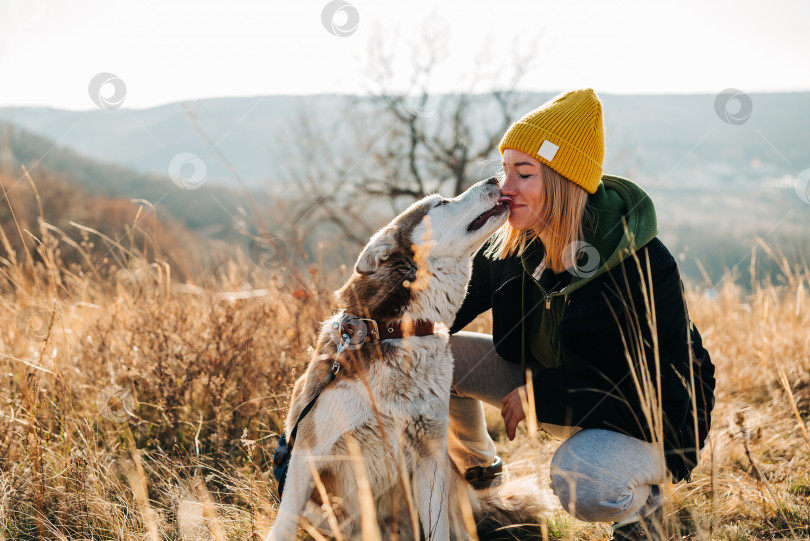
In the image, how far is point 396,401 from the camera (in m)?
2.39

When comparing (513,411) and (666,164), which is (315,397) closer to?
(513,411)

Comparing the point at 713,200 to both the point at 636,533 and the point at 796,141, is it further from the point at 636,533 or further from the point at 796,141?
the point at 636,533

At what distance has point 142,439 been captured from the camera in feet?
11.1

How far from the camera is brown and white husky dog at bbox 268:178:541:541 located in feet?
7.67

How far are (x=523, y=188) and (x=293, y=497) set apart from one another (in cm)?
186

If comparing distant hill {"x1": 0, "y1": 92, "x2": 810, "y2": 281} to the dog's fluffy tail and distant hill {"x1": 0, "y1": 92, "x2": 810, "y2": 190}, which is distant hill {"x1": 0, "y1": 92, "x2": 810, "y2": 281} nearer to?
distant hill {"x1": 0, "y1": 92, "x2": 810, "y2": 190}

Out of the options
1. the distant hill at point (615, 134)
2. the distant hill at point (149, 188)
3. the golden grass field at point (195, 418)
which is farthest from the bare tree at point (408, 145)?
the distant hill at point (149, 188)

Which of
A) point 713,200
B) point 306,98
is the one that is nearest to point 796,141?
point 713,200

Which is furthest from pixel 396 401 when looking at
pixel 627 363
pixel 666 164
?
pixel 666 164

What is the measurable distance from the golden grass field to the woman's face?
4.13 ft

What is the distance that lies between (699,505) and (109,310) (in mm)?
4205

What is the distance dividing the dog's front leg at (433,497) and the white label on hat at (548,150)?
1567 millimetres

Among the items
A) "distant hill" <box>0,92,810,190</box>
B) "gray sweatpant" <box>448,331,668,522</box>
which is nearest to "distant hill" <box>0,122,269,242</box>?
"distant hill" <box>0,92,810,190</box>

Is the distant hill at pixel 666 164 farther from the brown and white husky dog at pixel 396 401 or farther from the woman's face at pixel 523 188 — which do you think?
the brown and white husky dog at pixel 396 401
